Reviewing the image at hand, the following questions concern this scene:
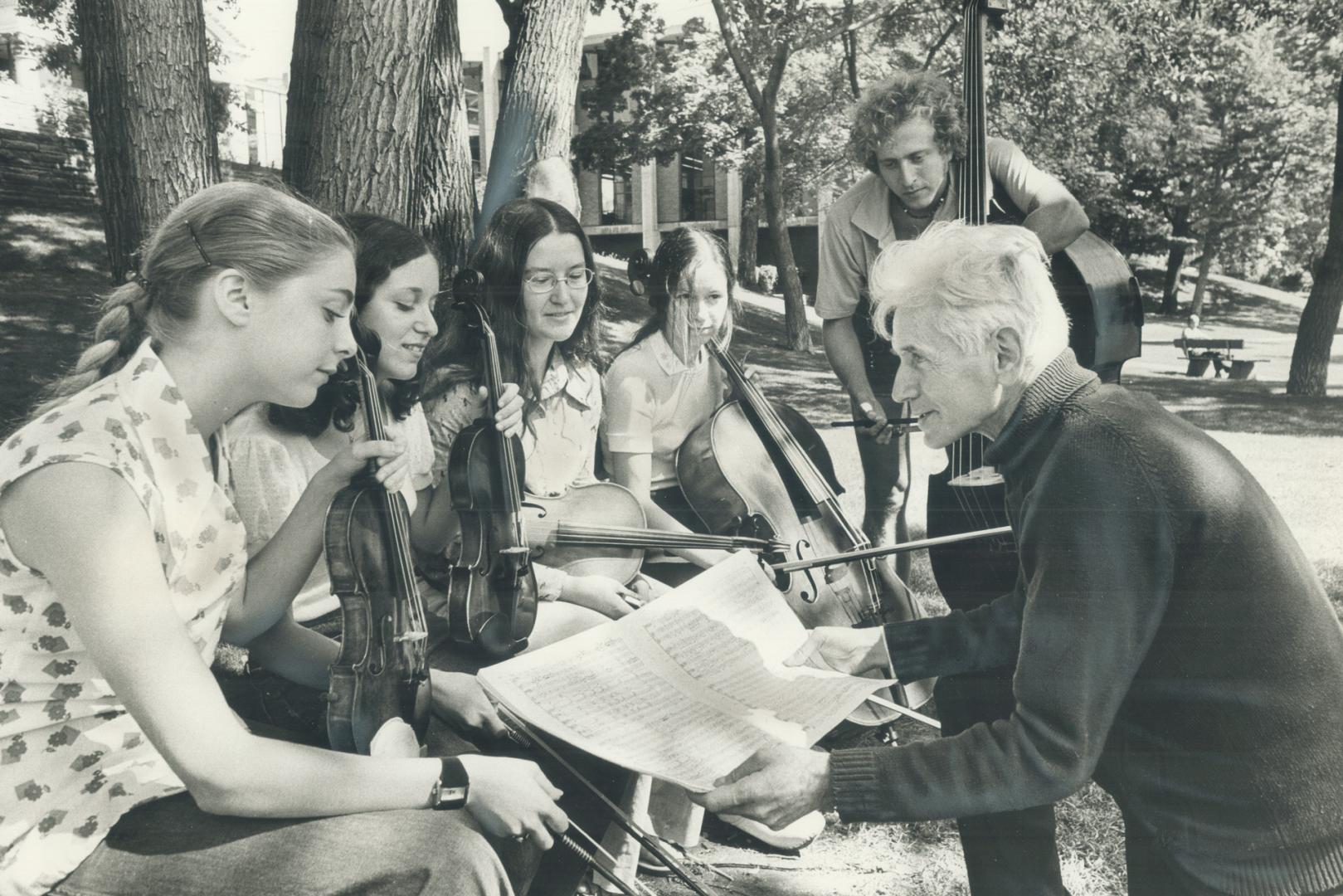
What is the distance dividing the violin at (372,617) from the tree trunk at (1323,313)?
2225 millimetres

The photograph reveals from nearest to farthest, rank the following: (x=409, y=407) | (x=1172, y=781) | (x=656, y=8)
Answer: (x=1172, y=781)
(x=409, y=407)
(x=656, y=8)

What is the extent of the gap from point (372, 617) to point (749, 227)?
1413mm

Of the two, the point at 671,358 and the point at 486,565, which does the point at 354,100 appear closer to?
the point at 671,358

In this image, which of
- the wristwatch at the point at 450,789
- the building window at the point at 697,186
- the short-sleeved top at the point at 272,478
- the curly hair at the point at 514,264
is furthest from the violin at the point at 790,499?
the wristwatch at the point at 450,789

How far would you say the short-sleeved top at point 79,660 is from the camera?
4.14 ft

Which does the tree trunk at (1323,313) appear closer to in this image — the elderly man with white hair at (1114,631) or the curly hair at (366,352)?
the elderly man with white hair at (1114,631)

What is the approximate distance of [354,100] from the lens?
240cm

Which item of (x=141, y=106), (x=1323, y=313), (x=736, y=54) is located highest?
(x=736, y=54)

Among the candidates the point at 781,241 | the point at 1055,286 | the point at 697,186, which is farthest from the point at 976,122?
the point at 697,186

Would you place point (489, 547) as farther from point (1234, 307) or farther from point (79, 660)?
point (1234, 307)

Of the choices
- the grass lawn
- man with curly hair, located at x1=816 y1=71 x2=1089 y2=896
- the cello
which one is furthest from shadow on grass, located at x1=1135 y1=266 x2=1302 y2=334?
man with curly hair, located at x1=816 y1=71 x2=1089 y2=896

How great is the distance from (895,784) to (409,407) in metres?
1.21

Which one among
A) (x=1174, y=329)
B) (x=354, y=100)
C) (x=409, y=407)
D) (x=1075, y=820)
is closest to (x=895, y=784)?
(x=409, y=407)

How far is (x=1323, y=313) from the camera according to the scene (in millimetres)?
2639
